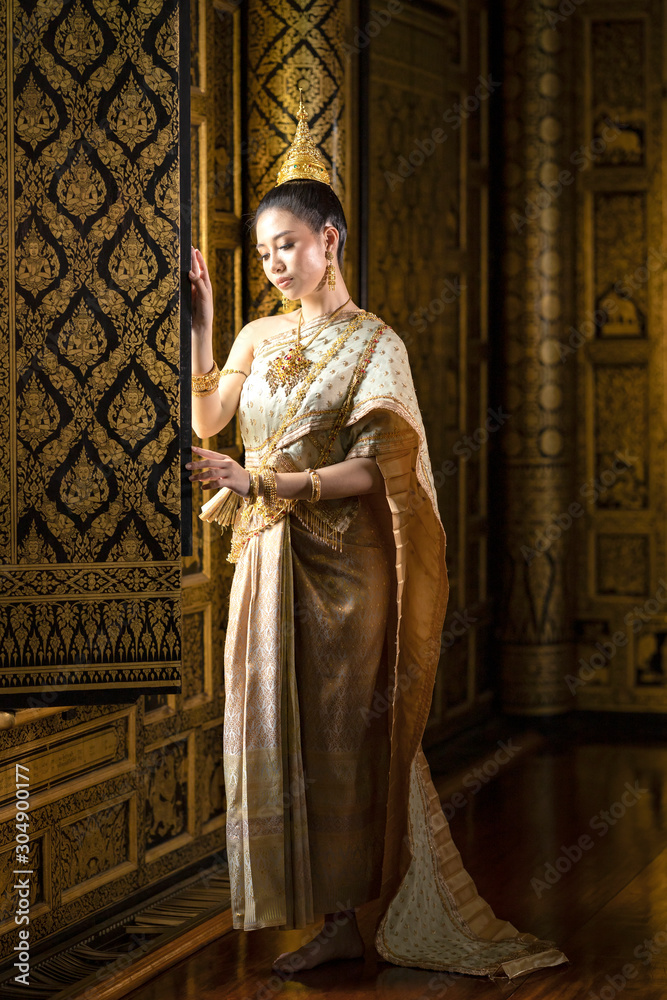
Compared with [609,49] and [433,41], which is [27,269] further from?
[609,49]

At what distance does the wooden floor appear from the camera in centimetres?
273

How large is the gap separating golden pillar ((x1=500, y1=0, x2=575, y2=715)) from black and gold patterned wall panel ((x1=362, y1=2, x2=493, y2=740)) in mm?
113

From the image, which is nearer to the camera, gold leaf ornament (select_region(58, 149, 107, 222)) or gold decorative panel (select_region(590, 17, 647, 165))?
gold leaf ornament (select_region(58, 149, 107, 222))

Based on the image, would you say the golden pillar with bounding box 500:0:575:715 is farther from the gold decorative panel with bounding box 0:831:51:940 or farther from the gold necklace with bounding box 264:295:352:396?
the gold decorative panel with bounding box 0:831:51:940

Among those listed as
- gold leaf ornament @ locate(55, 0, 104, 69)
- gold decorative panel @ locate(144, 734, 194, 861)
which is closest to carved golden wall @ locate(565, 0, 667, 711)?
gold decorative panel @ locate(144, 734, 194, 861)

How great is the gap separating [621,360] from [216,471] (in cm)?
313

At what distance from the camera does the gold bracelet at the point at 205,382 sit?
274 centimetres

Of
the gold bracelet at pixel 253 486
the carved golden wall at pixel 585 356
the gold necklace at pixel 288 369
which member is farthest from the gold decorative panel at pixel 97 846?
the carved golden wall at pixel 585 356

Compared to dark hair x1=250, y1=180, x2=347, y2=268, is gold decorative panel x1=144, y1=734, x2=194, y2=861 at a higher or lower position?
lower

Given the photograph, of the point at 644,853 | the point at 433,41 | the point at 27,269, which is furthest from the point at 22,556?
the point at 433,41

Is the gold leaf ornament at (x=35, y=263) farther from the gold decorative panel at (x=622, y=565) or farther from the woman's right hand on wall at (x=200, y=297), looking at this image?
the gold decorative panel at (x=622, y=565)

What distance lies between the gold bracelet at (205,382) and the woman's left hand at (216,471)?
293mm

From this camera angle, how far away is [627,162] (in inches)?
203

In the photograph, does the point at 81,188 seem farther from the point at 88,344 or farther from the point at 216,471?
the point at 216,471
